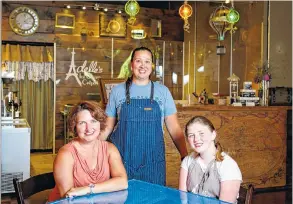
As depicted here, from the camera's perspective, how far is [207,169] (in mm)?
2221

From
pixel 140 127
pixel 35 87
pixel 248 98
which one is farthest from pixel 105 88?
pixel 35 87

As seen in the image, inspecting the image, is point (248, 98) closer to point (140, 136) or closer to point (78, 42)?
point (140, 136)

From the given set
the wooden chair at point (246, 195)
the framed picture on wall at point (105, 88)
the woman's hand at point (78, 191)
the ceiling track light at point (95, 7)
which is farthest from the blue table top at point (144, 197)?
the ceiling track light at point (95, 7)

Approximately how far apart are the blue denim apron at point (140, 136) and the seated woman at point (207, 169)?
1.85ft

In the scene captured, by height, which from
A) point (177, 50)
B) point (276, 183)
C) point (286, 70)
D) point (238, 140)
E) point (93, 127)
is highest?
point (177, 50)

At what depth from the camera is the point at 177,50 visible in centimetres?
856

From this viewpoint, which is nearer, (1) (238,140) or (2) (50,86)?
(1) (238,140)

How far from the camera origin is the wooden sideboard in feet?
16.6

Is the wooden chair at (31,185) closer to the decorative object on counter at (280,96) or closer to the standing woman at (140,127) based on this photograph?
the standing woman at (140,127)

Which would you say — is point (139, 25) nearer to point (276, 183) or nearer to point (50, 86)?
point (50, 86)

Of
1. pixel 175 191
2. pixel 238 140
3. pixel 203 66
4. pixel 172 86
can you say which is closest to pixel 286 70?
pixel 238 140

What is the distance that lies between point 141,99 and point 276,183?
3268 millimetres

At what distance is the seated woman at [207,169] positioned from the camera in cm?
215

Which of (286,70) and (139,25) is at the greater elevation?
(139,25)
